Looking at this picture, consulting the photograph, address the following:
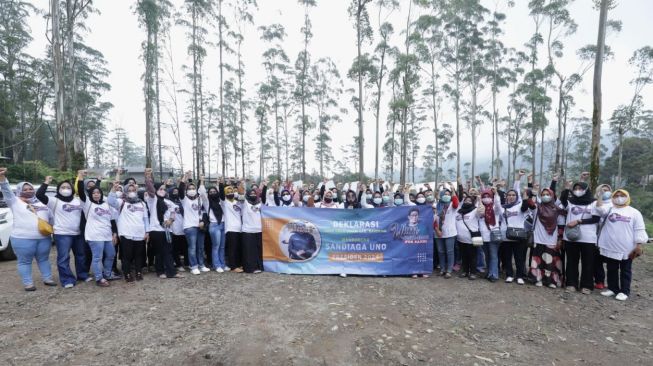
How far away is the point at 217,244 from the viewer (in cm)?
604

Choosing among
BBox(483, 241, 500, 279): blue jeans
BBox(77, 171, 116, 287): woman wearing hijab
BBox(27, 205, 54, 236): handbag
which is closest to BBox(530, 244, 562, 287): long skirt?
BBox(483, 241, 500, 279): blue jeans

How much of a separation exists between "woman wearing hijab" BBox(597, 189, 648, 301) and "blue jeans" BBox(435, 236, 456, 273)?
2.35 meters

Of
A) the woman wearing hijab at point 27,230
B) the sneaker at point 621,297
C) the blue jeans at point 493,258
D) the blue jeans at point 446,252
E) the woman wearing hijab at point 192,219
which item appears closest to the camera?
the woman wearing hijab at point 27,230

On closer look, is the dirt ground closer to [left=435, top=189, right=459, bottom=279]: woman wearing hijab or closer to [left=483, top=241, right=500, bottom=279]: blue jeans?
[left=483, top=241, right=500, bottom=279]: blue jeans

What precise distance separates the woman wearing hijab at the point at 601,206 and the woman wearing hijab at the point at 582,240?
107mm

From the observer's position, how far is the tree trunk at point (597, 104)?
7.93 metres

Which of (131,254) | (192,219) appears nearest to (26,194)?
(131,254)

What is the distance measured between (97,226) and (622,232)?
8648 mm

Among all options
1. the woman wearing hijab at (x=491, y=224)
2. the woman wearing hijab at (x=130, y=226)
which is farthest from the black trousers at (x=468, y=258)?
the woman wearing hijab at (x=130, y=226)

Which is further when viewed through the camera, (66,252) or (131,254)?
(131,254)

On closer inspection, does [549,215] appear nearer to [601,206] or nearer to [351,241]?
[601,206]

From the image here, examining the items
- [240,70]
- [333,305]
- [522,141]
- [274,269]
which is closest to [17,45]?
[240,70]

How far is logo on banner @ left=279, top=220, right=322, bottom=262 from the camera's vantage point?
606 centimetres

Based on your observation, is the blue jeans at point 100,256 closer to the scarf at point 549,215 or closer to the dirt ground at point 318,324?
the dirt ground at point 318,324
